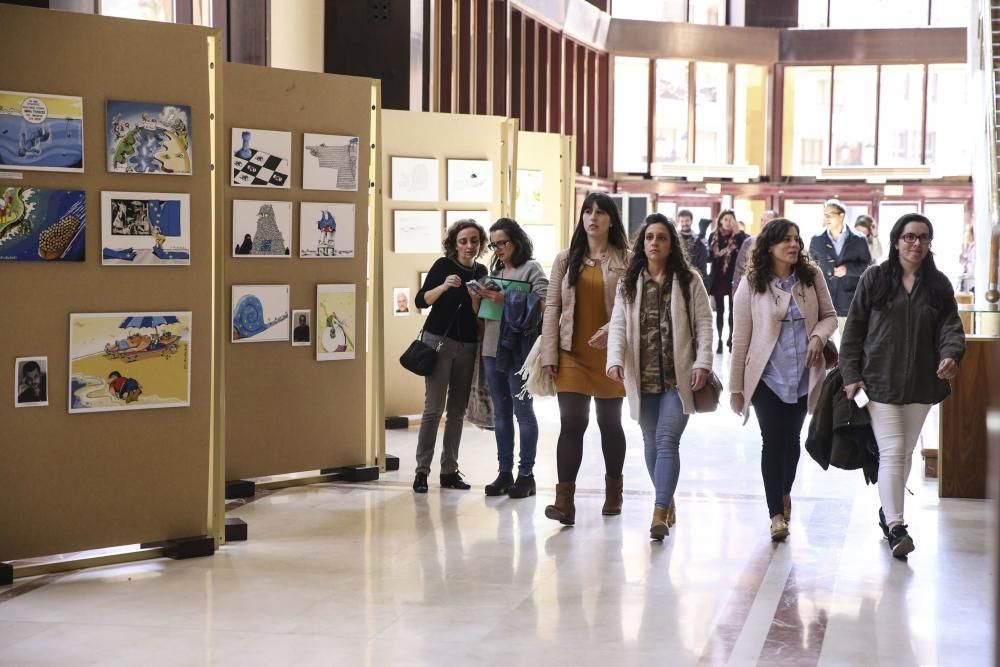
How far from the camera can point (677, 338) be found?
626 centimetres

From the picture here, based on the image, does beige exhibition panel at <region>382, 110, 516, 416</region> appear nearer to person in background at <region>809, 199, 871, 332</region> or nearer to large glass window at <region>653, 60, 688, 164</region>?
person in background at <region>809, 199, 871, 332</region>

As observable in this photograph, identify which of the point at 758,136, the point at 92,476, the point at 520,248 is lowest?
the point at 92,476

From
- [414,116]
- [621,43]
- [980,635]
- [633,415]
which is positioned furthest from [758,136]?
[980,635]

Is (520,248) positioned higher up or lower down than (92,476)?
higher up

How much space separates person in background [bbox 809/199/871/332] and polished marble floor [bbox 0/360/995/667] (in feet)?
19.3

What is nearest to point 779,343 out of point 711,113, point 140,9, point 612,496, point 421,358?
point 612,496

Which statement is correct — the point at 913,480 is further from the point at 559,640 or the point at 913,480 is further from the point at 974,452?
the point at 559,640

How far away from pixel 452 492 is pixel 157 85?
116 inches

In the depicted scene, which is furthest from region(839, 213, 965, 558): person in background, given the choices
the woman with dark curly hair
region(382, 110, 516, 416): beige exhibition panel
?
region(382, 110, 516, 416): beige exhibition panel

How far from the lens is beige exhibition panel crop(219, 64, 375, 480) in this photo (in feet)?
23.7

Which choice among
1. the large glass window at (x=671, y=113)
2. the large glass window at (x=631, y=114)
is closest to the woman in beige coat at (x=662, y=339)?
the large glass window at (x=631, y=114)

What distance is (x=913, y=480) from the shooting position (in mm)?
7906

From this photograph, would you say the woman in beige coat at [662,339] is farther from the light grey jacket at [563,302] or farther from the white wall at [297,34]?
the white wall at [297,34]

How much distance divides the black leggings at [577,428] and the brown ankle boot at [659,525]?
50cm
